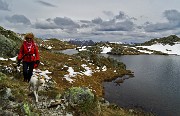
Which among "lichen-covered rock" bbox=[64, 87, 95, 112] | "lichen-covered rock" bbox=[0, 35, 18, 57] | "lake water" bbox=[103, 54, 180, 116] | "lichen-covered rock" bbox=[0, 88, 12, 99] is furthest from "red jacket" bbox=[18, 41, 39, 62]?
"lichen-covered rock" bbox=[0, 35, 18, 57]

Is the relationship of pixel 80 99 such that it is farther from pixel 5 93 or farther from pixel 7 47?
pixel 7 47

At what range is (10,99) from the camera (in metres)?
16.1

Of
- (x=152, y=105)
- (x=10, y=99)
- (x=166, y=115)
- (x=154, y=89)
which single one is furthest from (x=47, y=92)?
(x=154, y=89)

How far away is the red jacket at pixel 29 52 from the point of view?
61.3 feet

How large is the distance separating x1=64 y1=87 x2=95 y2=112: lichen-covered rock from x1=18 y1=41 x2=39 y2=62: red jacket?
372 cm

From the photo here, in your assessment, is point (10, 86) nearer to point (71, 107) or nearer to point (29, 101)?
point (29, 101)

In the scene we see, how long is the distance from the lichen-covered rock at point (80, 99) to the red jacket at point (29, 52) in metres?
3.72

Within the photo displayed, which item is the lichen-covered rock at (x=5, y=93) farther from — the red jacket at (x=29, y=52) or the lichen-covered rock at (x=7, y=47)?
the lichen-covered rock at (x=7, y=47)

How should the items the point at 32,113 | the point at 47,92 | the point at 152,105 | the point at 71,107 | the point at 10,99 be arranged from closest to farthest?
the point at 32,113 → the point at 10,99 → the point at 71,107 → the point at 47,92 → the point at 152,105

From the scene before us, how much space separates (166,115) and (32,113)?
2857 centimetres

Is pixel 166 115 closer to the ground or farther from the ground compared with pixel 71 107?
closer to the ground

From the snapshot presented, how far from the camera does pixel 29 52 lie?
18719mm

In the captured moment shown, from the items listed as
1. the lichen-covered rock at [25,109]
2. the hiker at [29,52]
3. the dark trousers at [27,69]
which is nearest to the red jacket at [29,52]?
the hiker at [29,52]

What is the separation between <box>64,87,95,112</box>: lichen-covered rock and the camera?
1741 centimetres
